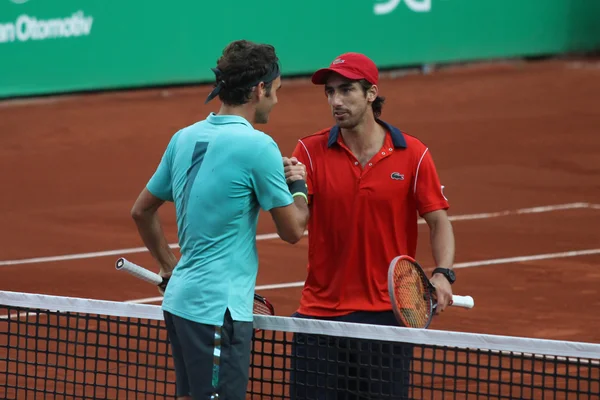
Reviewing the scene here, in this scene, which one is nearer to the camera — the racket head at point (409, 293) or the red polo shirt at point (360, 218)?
the racket head at point (409, 293)

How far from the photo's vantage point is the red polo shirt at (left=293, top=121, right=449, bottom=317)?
5.35m

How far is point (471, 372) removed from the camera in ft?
26.0

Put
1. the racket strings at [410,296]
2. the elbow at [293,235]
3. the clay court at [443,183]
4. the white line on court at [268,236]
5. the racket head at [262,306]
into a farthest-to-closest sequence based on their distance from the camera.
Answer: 1. the white line on court at [268,236]
2. the clay court at [443,183]
3. the racket head at [262,306]
4. the racket strings at [410,296]
5. the elbow at [293,235]

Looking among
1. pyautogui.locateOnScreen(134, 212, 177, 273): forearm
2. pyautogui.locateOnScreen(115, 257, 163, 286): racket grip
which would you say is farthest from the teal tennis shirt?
pyautogui.locateOnScreen(134, 212, 177, 273): forearm

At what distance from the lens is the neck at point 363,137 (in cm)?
553

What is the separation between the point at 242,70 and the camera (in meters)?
4.53

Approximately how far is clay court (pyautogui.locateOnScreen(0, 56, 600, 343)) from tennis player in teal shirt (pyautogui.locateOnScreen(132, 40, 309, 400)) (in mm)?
4768

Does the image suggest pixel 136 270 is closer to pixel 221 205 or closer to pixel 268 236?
pixel 221 205

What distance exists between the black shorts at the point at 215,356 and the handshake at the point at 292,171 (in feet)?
2.06

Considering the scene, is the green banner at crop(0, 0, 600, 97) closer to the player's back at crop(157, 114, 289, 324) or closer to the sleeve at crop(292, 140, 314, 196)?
the sleeve at crop(292, 140, 314, 196)

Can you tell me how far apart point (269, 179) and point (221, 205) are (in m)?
0.20

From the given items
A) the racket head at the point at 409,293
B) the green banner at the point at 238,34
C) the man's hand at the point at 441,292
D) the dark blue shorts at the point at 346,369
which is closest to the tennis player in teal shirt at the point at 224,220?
the racket head at the point at 409,293

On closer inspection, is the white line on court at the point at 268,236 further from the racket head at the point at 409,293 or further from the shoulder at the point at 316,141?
the racket head at the point at 409,293

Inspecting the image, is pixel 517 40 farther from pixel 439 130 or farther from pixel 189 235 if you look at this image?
pixel 189 235
